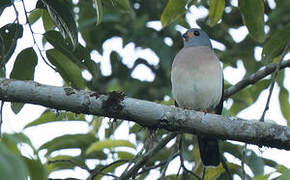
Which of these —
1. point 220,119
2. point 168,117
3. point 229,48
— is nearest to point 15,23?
point 168,117

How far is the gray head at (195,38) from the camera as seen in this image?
495 centimetres

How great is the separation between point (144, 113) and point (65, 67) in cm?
65

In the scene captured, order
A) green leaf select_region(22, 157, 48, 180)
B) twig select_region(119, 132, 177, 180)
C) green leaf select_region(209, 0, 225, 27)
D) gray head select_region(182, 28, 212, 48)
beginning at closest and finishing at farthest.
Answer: green leaf select_region(22, 157, 48, 180), twig select_region(119, 132, 177, 180), green leaf select_region(209, 0, 225, 27), gray head select_region(182, 28, 212, 48)

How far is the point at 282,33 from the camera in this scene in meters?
3.13

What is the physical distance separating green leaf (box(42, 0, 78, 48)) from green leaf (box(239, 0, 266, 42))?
97 centimetres

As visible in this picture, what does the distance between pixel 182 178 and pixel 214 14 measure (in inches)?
41.2

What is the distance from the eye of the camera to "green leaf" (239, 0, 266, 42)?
300 centimetres

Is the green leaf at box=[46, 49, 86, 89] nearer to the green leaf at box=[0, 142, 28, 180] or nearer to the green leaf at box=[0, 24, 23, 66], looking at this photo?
the green leaf at box=[0, 24, 23, 66]

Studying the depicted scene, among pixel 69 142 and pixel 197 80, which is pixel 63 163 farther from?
pixel 197 80

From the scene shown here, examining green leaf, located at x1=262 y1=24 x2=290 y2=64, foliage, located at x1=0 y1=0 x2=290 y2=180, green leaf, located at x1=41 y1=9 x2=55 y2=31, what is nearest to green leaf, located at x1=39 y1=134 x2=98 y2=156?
foliage, located at x1=0 y1=0 x2=290 y2=180

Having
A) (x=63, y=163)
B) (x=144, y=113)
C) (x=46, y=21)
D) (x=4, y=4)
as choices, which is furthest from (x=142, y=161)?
(x=4, y=4)

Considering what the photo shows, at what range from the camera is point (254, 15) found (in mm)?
3045

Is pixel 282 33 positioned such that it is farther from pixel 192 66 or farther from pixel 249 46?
pixel 249 46

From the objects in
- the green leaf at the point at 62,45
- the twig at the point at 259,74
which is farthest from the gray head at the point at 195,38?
the green leaf at the point at 62,45
